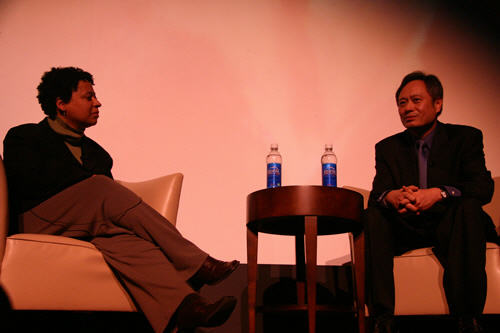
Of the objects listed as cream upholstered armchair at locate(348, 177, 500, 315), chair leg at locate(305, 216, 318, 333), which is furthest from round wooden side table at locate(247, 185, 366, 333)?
cream upholstered armchair at locate(348, 177, 500, 315)

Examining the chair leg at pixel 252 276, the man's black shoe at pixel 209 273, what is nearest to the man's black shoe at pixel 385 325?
the chair leg at pixel 252 276

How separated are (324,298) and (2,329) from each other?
1.41m

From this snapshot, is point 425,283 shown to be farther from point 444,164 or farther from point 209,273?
point 209,273

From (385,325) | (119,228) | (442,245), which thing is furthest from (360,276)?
(119,228)

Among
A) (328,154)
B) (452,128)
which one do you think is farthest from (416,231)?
(328,154)

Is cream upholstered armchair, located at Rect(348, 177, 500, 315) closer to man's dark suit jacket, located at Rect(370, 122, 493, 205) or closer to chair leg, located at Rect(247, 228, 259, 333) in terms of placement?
man's dark suit jacket, located at Rect(370, 122, 493, 205)

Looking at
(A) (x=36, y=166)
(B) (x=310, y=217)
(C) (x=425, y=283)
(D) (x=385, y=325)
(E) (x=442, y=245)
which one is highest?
(A) (x=36, y=166)

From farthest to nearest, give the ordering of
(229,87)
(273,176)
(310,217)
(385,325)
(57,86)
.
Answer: (229,87), (57,86), (273,176), (310,217), (385,325)

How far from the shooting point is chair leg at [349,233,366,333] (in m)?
1.79

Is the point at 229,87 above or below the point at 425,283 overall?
above

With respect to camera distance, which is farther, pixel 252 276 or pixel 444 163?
pixel 444 163

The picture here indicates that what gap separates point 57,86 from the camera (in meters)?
2.35

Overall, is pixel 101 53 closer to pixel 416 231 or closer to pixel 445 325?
pixel 416 231

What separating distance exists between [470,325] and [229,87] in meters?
A: 1.78
